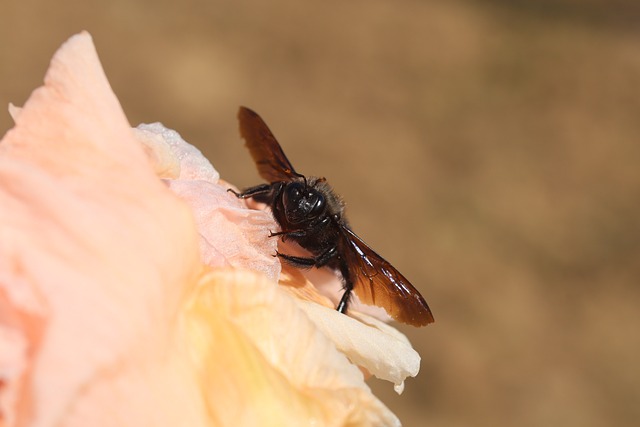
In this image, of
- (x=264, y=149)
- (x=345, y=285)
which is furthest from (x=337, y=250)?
(x=264, y=149)

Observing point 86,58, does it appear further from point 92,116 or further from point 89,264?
point 89,264

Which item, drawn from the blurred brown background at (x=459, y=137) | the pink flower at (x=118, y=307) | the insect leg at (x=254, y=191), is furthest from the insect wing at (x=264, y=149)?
the blurred brown background at (x=459, y=137)

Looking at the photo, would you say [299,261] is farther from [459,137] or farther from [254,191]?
[459,137]

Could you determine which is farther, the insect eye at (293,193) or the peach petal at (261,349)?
the insect eye at (293,193)

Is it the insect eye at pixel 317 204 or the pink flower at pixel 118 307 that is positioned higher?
the insect eye at pixel 317 204

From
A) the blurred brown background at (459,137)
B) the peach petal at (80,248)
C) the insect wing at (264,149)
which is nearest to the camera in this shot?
the peach petal at (80,248)

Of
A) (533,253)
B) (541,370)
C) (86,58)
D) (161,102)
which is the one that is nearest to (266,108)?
(161,102)

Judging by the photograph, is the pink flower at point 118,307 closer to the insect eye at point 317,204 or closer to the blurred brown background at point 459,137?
the insect eye at point 317,204

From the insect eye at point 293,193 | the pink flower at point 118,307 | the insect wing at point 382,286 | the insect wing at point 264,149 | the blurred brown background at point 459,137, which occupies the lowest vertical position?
the pink flower at point 118,307
